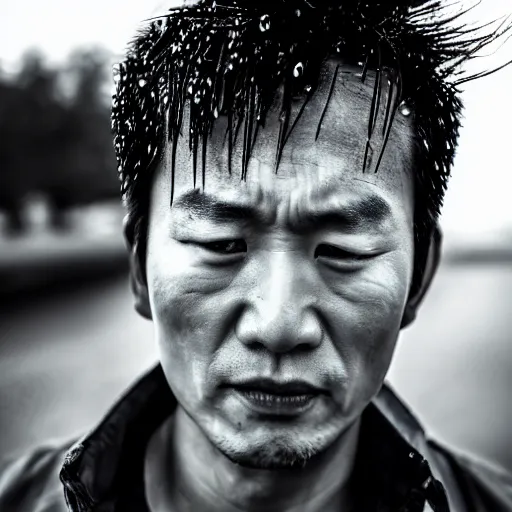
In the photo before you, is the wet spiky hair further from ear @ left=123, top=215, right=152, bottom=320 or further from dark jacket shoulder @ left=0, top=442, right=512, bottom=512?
dark jacket shoulder @ left=0, top=442, right=512, bottom=512

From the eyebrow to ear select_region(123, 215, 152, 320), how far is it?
0.27 m

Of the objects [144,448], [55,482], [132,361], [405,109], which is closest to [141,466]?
[144,448]

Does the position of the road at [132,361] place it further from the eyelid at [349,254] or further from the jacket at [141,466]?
the eyelid at [349,254]

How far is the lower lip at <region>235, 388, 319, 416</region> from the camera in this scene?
3.69 feet

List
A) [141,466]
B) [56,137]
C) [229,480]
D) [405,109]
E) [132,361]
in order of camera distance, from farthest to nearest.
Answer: [56,137] → [132,361] → [141,466] → [229,480] → [405,109]

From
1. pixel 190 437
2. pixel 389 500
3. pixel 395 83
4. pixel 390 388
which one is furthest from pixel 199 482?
pixel 395 83

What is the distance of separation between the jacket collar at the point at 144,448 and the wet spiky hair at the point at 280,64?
0.58 m

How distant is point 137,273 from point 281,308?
17.4 inches

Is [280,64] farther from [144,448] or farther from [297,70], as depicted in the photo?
[144,448]

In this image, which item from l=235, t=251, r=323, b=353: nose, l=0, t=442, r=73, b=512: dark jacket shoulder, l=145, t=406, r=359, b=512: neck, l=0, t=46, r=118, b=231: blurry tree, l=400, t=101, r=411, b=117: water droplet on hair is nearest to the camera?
l=235, t=251, r=323, b=353: nose

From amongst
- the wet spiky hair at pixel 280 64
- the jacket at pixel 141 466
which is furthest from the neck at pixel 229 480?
the wet spiky hair at pixel 280 64

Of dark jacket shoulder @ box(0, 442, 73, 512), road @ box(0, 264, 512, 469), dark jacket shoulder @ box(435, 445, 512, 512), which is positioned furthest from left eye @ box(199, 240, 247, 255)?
road @ box(0, 264, 512, 469)

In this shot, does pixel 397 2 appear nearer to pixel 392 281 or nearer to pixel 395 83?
pixel 395 83

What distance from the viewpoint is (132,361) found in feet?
15.9
